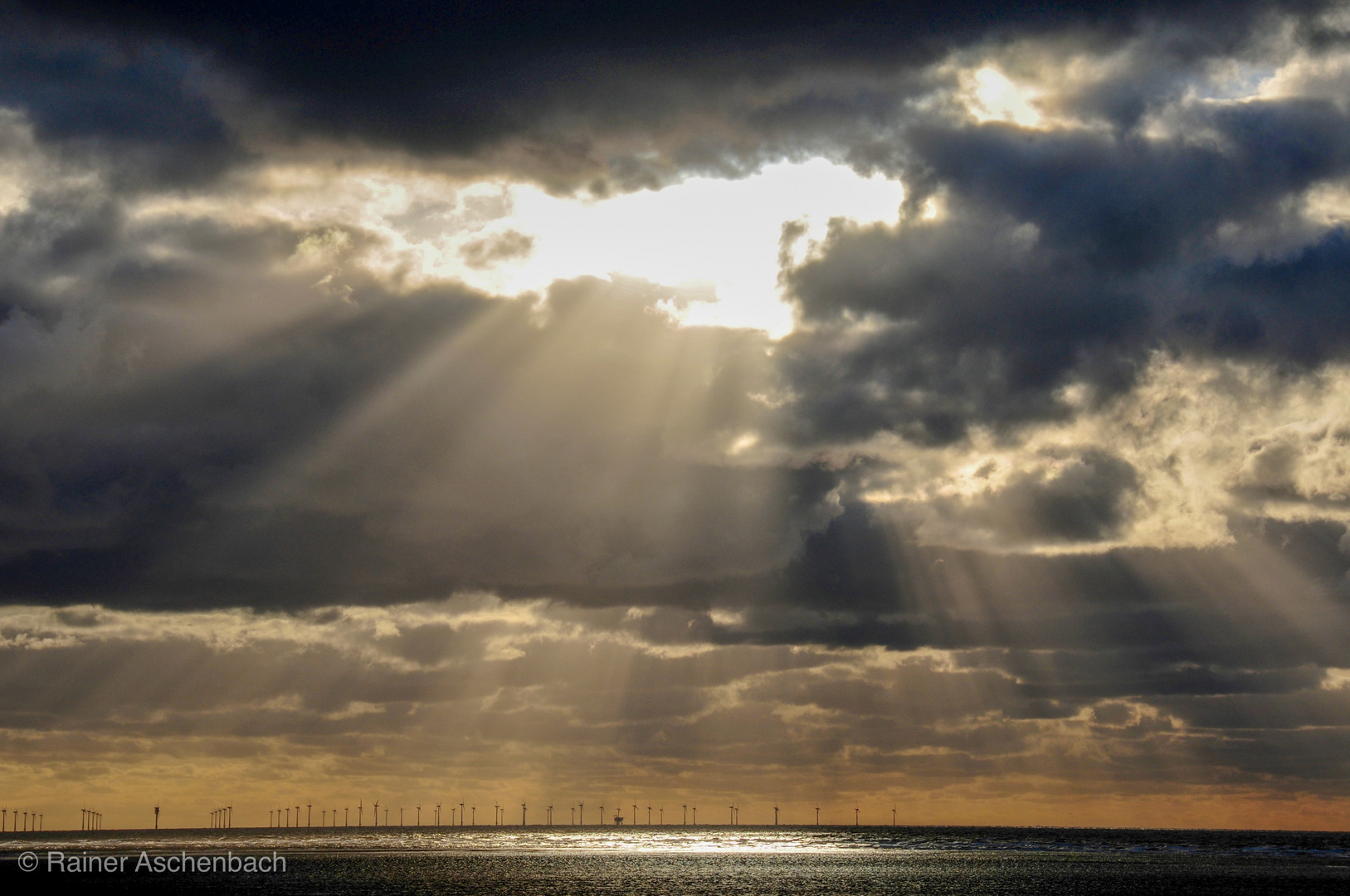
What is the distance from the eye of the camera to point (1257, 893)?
197500mm

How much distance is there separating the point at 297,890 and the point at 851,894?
8630 centimetres

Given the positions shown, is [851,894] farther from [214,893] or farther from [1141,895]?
[214,893]

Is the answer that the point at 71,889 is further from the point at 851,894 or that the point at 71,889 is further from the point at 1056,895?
the point at 1056,895

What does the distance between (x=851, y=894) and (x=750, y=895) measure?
52.9 ft

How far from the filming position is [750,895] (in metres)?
196

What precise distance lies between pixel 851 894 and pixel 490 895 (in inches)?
2197

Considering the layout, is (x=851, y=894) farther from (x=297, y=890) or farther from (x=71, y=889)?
(x=71, y=889)

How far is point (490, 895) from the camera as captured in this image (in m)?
191

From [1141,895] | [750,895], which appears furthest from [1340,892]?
[750,895]

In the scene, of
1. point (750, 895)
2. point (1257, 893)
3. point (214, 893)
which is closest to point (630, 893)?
point (750, 895)

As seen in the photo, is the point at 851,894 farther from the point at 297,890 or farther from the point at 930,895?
the point at 297,890

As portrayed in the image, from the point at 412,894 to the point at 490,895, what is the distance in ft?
41.3

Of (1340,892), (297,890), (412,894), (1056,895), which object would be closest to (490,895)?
(412,894)

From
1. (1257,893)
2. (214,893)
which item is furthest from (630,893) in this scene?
(1257,893)
